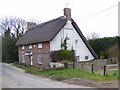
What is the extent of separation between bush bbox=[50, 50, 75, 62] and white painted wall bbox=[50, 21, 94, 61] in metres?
1.26

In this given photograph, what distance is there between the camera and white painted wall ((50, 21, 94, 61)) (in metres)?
36.1

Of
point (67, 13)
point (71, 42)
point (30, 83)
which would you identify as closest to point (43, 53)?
point (71, 42)

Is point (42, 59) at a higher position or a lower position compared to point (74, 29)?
lower

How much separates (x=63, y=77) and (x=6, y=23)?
172 feet

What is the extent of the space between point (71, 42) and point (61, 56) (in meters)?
4.71

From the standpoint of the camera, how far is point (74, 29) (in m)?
38.3

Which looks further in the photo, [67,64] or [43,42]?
[43,42]

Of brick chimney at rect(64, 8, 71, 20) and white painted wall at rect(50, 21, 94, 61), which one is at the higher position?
brick chimney at rect(64, 8, 71, 20)

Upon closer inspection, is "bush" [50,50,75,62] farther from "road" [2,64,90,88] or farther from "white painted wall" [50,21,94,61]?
"road" [2,64,90,88]

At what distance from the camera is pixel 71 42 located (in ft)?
124

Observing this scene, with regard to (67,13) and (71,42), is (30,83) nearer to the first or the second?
(71,42)

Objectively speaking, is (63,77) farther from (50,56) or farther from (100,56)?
(100,56)

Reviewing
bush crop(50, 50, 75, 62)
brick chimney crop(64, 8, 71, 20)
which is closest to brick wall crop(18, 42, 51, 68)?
bush crop(50, 50, 75, 62)

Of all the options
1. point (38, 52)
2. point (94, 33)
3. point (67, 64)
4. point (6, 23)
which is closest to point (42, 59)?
point (38, 52)
